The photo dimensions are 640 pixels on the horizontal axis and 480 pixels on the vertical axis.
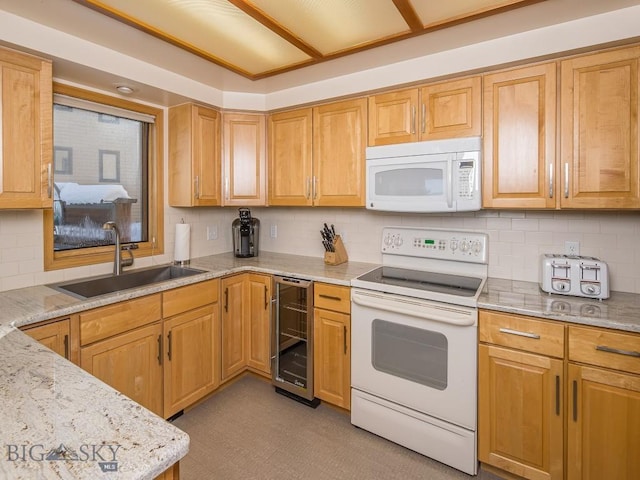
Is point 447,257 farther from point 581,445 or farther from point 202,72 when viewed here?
point 202,72

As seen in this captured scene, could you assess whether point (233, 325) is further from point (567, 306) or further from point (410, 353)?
point (567, 306)

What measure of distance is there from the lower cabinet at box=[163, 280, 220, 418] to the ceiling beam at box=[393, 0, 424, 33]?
198 centimetres

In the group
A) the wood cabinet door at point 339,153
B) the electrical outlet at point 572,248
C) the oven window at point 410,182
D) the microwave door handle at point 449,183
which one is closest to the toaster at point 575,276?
the electrical outlet at point 572,248

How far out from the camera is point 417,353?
6.46ft

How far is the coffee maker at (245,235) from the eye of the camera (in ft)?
9.96

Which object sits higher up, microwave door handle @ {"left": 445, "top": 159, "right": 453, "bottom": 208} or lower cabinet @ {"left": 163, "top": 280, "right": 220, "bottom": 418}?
microwave door handle @ {"left": 445, "top": 159, "right": 453, "bottom": 208}

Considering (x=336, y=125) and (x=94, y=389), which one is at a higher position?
(x=336, y=125)

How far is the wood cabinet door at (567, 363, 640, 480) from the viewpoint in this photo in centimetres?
150

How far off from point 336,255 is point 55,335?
5.96 feet

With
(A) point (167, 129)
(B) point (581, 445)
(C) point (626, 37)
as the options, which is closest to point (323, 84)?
(A) point (167, 129)

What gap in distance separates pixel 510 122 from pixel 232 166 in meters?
2.05

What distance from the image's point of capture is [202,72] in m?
2.46

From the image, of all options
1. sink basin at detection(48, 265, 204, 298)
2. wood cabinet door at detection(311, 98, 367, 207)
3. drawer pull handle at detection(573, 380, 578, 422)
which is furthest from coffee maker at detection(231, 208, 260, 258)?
drawer pull handle at detection(573, 380, 578, 422)

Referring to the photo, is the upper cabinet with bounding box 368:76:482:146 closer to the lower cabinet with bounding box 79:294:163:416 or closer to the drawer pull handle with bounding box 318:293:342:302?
the drawer pull handle with bounding box 318:293:342:302
